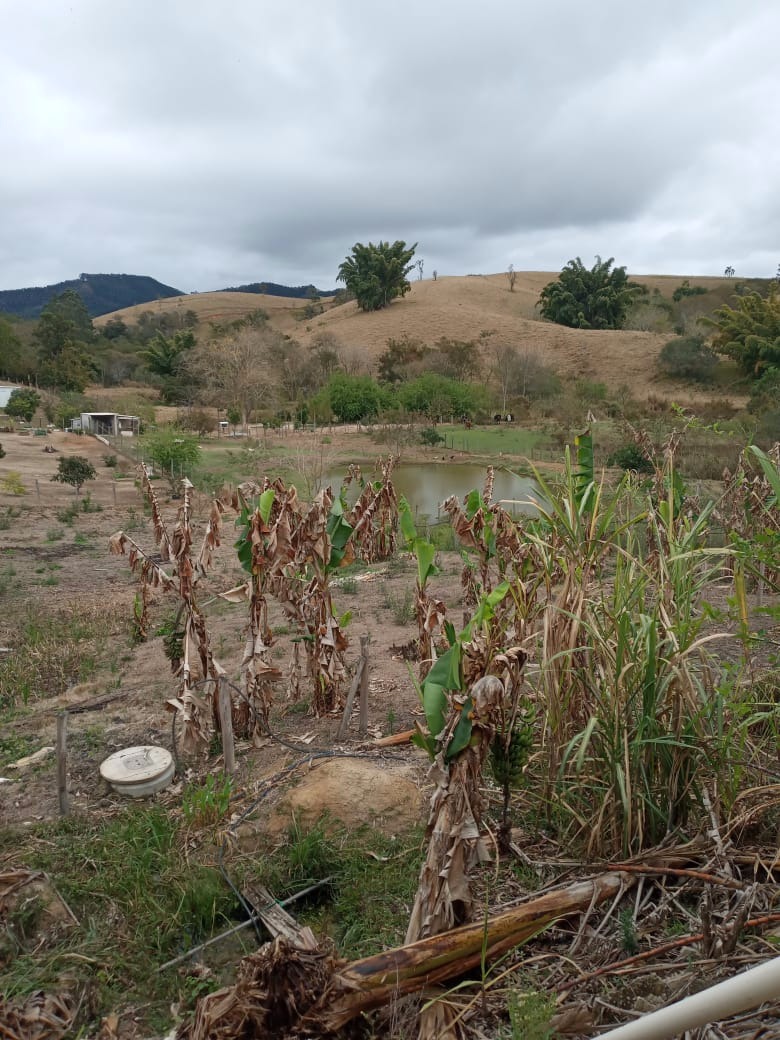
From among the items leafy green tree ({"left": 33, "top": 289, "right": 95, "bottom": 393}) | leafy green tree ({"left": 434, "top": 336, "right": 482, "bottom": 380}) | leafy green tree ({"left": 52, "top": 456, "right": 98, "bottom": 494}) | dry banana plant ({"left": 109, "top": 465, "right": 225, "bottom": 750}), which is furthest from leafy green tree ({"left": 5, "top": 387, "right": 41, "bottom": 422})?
dry banana plant ({"left": 109, "top": 465, "right": 225, "bottom": 750})

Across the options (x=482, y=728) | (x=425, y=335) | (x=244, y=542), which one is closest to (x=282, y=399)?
(x=425, y=335)

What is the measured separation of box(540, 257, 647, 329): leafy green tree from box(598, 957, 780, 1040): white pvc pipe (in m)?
57.0

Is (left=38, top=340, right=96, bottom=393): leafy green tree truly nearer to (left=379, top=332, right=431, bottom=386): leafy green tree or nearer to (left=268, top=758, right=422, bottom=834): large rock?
(left=379, top=332, right=431, bottom=386): leafy green tree

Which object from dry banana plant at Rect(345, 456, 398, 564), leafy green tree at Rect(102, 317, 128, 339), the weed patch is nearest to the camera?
the weed patch

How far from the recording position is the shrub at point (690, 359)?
39094 millimetres

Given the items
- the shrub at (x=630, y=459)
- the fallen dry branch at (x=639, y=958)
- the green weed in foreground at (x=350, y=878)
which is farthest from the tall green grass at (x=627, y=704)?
the shrub at (x=630, y=459)

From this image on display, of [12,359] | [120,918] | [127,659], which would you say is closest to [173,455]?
[127,659]

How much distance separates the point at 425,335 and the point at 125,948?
5411 cm

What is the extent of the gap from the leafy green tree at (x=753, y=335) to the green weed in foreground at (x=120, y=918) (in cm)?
3642

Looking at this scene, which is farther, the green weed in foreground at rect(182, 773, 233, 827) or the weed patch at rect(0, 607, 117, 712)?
the weed patch at rect(0, 607, 117, 712)

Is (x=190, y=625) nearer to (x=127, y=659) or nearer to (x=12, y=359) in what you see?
(x=127, y=659)

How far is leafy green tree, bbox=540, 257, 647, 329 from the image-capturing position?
175ft

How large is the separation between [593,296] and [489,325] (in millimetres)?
8343

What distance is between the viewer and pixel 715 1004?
95cm
